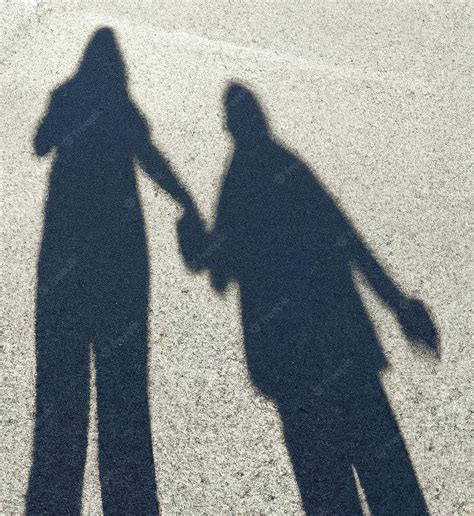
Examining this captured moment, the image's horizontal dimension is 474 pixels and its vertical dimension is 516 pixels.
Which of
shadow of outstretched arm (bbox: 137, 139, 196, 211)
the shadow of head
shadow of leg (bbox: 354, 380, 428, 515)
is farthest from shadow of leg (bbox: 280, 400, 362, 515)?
the shadow of head

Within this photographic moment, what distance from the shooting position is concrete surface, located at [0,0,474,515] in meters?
4.12

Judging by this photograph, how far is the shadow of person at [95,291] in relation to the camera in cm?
406

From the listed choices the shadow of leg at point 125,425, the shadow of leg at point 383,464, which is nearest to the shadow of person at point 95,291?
the shadow of leg at point 125,425

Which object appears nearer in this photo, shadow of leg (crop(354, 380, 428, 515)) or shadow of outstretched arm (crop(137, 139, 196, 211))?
shadow of leg (crop(354, 380, 428, 515))

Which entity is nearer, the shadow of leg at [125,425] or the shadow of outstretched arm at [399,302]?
the shadow of leg at [125,425]

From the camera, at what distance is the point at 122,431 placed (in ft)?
13.6

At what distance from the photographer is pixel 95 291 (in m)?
4.51

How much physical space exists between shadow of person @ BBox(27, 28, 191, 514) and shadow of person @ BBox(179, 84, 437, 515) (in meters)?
0.65

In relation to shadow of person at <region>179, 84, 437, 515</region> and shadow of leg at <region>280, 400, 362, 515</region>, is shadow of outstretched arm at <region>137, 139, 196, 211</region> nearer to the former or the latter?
shadow of person at <region>179, 84, 437, 515</region>

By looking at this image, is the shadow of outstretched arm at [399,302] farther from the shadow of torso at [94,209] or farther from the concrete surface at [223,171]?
the shadow of torso at [94,209]

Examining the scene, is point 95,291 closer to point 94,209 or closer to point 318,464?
point 94,209

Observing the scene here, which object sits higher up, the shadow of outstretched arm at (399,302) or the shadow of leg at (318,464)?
the shadow of outstretched arm at (399,302)

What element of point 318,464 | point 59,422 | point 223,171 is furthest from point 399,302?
point 59,422

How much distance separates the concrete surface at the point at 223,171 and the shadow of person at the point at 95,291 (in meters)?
0.11
